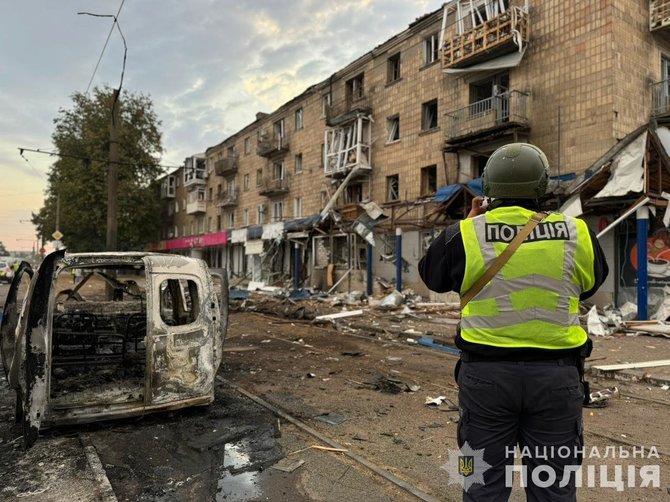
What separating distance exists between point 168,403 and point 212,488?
146 cm

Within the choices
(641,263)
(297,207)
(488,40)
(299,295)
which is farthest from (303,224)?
(641,263)

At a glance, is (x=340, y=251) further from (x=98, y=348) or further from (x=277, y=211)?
(x=98, y=348)

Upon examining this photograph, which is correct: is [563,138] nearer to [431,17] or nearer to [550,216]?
[431,17]

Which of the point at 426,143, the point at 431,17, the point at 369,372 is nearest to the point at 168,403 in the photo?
the point at 369,372

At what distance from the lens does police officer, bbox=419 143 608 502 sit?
189cm

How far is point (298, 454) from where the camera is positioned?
12.9 ft

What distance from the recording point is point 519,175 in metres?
2.11

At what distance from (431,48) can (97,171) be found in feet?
95.1

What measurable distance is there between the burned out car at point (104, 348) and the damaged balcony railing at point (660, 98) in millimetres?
16562

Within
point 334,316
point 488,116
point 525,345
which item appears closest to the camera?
point 525,345

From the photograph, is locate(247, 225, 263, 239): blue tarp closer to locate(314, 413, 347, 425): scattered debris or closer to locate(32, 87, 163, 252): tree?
locate(32, 87, 163, 252): tree

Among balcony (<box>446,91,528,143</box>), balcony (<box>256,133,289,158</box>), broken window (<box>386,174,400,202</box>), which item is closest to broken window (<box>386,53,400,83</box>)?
broken window (<box>386,174,400,202</box>)

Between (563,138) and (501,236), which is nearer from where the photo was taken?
(501,236)

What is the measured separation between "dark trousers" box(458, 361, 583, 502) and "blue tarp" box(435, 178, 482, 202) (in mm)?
14527
